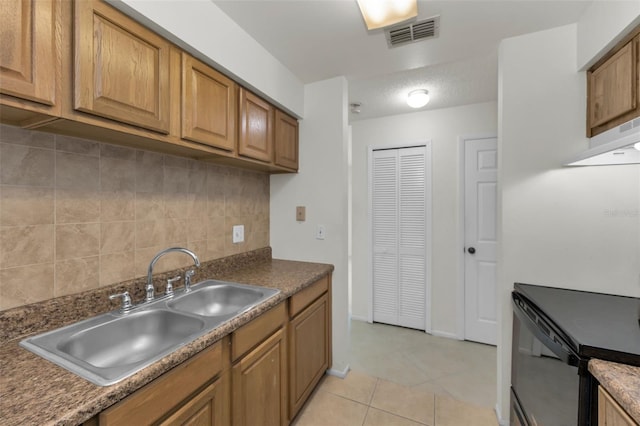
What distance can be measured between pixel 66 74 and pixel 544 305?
83.1 inches

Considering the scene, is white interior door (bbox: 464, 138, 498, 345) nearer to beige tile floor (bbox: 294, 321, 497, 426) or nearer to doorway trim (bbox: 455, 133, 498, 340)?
doorway trim (bbox: 455, 133, 498, 340)

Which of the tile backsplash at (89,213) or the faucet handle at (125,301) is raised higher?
the tile backsplash at (89,213)

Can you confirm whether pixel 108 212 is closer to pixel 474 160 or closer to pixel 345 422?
pixel 345 422

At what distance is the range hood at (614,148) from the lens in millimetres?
949

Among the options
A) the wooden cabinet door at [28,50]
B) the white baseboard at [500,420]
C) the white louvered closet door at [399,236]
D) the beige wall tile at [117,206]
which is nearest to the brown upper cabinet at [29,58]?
the wooden cabinet door at [28,50]

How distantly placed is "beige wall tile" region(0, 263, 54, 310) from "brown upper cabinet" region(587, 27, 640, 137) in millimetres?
2492

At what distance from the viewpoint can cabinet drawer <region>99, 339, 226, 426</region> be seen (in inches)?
28.1

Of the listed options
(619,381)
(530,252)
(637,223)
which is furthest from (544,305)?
(637,223)

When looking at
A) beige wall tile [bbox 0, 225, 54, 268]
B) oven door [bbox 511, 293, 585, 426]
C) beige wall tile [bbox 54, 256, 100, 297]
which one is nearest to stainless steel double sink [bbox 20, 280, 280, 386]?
beige wall tile [bbox 54, 256, 100, 297]

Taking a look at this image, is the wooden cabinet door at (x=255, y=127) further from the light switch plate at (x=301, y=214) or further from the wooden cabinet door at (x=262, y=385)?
the wooden cabinet door at (x=262, y=385)

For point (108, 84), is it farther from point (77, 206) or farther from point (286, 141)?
point (286, 141)

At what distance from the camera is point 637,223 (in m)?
1.38

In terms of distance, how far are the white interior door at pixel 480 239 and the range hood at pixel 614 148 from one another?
48.6 inches

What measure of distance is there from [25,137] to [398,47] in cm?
192
